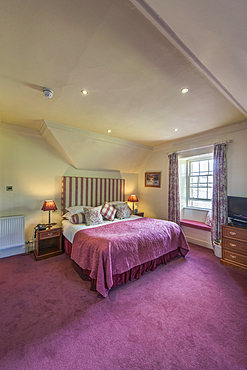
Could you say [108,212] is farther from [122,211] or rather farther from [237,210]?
[237,210]

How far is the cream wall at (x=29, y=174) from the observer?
10.9 feet

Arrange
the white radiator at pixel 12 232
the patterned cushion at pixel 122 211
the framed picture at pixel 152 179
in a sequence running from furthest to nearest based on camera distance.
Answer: the framed picture at pixel 152 179 < the patterned cushion at pixel 122 211 < the white radiator at pixel 12 232

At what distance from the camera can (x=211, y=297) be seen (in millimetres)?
2107

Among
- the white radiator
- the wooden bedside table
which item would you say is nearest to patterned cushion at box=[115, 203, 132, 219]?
the wooden bedside table

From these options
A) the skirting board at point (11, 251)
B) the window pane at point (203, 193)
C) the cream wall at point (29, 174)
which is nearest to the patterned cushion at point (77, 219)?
the cream wall at point (29, 174)

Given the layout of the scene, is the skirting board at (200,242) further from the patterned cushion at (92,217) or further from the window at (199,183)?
the patterned cushion at (92,217)

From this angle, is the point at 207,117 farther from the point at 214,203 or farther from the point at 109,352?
the point at 109,352

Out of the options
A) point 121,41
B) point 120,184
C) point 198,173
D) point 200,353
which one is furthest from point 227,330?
point 120,184

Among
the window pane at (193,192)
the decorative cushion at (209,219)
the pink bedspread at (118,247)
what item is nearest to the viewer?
the pink bedspread at (118,247)

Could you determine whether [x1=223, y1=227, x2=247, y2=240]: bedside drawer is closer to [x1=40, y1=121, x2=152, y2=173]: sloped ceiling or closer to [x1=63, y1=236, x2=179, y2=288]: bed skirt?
[x1=63, y1=236, x2=179, y2=288]: bed skirt

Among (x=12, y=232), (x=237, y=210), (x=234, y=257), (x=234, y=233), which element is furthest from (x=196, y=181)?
(x=12, y=232)

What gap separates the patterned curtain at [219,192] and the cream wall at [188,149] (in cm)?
12

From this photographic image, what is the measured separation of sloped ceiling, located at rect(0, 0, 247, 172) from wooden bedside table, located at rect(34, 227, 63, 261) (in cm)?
233

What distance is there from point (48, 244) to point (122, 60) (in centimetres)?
385
